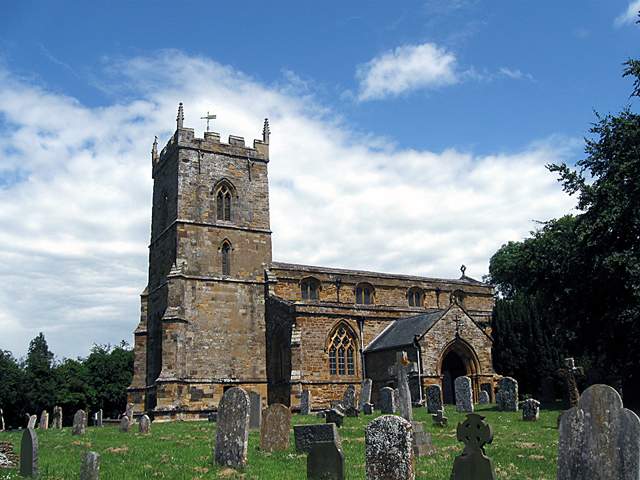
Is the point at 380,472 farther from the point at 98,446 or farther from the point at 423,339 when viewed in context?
the point at 423,339

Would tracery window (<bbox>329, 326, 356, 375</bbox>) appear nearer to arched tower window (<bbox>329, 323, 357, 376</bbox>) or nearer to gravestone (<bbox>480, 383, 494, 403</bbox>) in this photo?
arched tower window (<bbox>329, 323, 357, 376</bbox>)

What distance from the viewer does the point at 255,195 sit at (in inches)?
1339

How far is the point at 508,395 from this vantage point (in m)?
20.0

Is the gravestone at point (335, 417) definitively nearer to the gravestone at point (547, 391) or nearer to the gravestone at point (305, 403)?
the gravestone at point (305, 403)

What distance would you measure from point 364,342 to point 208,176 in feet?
43.0

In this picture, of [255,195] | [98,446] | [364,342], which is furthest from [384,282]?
[98,446]

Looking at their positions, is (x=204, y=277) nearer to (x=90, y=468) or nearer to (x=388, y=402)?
(x=388, y=402)

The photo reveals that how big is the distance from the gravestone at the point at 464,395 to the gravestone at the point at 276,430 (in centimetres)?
1041

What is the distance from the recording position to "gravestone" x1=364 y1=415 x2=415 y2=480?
7535mm

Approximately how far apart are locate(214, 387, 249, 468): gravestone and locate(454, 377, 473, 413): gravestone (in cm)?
1241

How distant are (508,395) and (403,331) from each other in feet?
30.5

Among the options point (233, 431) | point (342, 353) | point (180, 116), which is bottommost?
point (233, 431)

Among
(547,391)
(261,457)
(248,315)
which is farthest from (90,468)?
(547,391)

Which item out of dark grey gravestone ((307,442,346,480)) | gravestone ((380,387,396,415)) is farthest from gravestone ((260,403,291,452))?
gravestone ((380,387,396,415))
